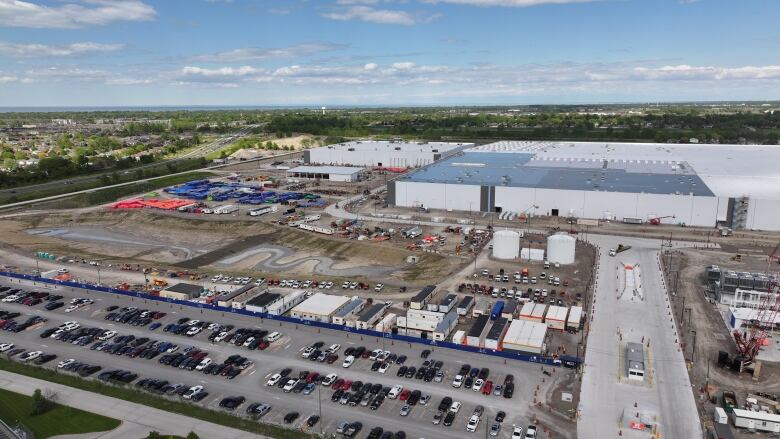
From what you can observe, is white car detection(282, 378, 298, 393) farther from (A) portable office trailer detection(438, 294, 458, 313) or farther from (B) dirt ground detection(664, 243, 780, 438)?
(B) dirt ground detection(664, 243, 780, 438)

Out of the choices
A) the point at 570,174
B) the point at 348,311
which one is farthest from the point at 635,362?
the point at 570,174

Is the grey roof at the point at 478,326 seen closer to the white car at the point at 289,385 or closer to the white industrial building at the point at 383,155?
the white car at the point at 289,385

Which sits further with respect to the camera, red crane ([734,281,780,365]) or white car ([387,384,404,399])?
red crane ([734,281,780,365])

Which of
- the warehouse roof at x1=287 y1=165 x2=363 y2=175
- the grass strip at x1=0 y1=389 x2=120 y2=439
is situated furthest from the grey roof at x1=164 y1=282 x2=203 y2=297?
the warehouse roof at x1=287 y1=165 x2=363 y2=175

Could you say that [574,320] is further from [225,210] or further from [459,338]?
[225,210]

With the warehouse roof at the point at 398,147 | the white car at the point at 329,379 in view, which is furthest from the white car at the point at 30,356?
the warehouse roof at the point at 398,147

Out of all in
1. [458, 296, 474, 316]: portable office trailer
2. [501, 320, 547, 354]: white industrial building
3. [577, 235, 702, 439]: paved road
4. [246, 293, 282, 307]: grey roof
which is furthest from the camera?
[246, 293, 282, 307]: grey roof
